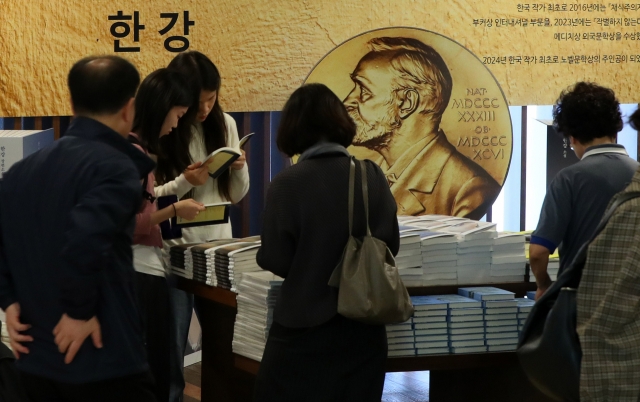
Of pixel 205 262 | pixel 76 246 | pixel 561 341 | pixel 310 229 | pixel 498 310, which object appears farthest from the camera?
pixel 205 262

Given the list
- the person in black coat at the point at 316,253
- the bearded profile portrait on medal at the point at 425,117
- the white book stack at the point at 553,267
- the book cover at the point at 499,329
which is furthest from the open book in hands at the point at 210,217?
the bearded profile portrait on medal at the point at 425,117

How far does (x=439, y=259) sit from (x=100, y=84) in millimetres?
1420

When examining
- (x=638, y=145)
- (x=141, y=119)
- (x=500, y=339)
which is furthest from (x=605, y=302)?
(x=638, y=145)

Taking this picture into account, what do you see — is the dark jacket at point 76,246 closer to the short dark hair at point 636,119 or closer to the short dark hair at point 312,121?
the short dark hair at point 312,121

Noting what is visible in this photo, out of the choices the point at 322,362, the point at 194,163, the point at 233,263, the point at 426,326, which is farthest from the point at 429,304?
the point at 194,163

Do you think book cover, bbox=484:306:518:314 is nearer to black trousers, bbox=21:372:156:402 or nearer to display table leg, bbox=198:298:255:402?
display table leg, bbox=198:298:255:402

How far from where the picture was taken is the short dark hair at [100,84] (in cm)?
206

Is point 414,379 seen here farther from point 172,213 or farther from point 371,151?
point 172,213

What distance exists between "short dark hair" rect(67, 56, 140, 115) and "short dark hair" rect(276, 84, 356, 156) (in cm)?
60

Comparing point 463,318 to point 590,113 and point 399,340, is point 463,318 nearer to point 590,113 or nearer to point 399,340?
point 399,340

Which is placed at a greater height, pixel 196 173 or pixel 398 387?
pixel 196 173

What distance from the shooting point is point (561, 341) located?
201cm

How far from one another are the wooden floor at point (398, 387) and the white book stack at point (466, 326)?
60.0 inches

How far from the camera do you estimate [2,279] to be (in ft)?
6.86
